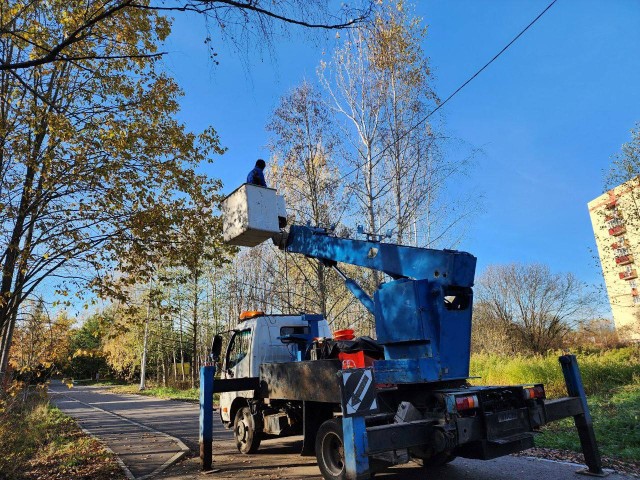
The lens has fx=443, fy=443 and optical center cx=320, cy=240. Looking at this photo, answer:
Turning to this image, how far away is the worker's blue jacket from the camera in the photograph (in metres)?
7.53

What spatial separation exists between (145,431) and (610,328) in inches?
1189

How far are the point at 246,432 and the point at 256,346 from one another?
1662mm

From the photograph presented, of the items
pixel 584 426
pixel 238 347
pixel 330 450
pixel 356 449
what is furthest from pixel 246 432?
pixel 584 426

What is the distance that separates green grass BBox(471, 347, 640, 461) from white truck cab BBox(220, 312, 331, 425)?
5.07 m

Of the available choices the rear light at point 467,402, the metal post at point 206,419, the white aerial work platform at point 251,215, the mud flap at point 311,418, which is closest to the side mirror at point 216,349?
the metal post at point 206,419

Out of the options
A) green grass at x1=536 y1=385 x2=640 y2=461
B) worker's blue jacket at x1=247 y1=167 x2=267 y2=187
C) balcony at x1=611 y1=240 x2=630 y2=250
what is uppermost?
balcony at x1=611 y1=240 x2=630 y2=250

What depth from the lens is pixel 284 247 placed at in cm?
812

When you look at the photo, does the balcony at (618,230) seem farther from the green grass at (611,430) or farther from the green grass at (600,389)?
the green grass at (611,430)

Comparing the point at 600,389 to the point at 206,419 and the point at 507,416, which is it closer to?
the point at 507,416

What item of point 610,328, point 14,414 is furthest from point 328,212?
point 610,328

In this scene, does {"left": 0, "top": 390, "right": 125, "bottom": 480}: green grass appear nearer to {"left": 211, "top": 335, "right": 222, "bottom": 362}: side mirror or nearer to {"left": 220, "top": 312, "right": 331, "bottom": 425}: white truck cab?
{"left": 220, "top": 312, "right": 331, "bottom": 425}: white truck cab

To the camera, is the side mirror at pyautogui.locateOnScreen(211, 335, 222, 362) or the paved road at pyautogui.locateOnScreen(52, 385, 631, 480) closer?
the paved road at pyautogui.locateOnScreen(52, 385, 631, 480)

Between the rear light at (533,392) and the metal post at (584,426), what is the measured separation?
52 centimetres

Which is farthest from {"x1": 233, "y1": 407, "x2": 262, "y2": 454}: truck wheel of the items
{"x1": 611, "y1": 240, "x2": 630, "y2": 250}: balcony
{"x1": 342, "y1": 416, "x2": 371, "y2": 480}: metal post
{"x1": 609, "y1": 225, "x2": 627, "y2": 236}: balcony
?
{"x1": 609, "y1": 225, "x2": 627, "y2": 236}: balcony
